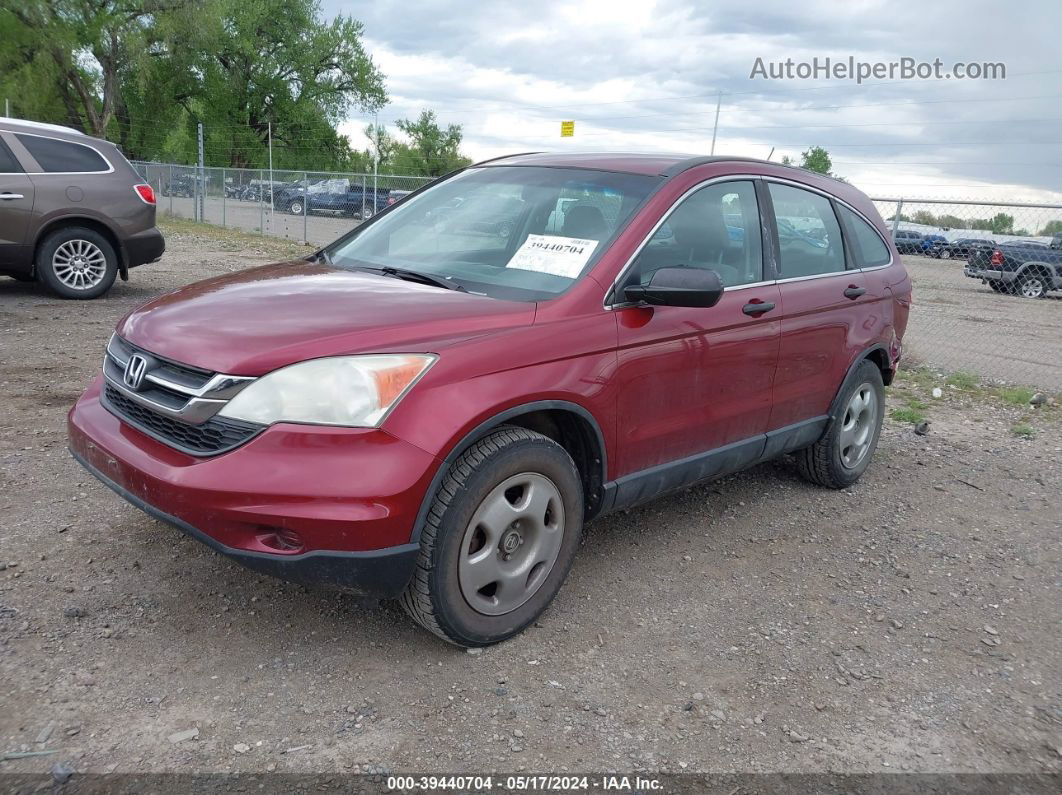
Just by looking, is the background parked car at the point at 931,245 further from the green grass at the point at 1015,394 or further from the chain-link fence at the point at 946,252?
the green grass at the point at 1015,394

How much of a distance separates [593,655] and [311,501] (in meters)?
1.20

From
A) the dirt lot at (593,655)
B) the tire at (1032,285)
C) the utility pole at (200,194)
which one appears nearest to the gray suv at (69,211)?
the dirt lot at (593,655)

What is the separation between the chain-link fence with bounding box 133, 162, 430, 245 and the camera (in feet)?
70.5

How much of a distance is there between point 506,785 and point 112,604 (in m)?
1.70

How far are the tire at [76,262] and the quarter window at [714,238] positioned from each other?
7.55 m

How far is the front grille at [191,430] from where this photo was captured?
2.65 meters

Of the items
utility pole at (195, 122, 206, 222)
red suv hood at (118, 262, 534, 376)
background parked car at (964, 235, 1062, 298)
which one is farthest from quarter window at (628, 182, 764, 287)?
utility pole at (195, 122, 206, 222)

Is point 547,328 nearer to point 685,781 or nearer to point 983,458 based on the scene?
point 685,781

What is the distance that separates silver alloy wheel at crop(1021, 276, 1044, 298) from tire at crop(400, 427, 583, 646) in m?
18.4

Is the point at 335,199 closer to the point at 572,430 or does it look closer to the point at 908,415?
the point at 908,415

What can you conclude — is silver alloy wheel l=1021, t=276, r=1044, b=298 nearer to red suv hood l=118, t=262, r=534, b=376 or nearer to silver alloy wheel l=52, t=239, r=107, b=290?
silver alloy wheel l=52, t=239, r=107, b=290

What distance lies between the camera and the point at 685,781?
98.6 inches

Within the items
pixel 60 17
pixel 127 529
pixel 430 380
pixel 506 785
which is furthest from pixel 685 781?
pixel 60 17

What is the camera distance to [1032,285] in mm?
18391
